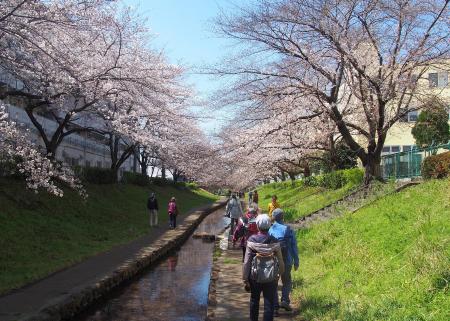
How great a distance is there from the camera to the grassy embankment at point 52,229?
11297 mm

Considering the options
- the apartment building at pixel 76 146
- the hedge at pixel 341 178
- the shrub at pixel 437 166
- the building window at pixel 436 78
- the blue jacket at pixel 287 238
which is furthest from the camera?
the apartment building at pixel 76 146

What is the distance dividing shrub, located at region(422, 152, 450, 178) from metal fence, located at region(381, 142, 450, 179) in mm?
1916

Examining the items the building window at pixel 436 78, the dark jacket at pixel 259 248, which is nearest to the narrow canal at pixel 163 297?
the dark jacket at pixel 259 248

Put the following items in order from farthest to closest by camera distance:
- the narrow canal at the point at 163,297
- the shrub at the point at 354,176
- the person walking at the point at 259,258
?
the shrub at the point at 354,176 → the narrow canal at the point at 163,297 → the person walking at the point at 259,258

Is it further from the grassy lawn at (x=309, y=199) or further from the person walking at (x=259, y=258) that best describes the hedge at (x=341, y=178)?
the person walking at (x=259, y=258)

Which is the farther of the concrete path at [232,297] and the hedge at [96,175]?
the hedge at [96,175]

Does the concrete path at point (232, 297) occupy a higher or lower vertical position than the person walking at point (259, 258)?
lower

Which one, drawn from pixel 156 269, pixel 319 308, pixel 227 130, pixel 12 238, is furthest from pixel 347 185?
pixel 319 308

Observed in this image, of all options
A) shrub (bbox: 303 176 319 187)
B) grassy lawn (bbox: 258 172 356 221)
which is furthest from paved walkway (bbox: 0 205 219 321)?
shrub (bbox: 303 176 319 187)

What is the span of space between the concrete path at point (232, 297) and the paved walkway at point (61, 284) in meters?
2.58

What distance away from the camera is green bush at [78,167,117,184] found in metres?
26.1

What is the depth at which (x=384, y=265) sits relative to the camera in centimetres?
777

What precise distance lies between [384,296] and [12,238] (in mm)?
10359

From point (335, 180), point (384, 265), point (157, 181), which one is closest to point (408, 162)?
point (335, 180)
